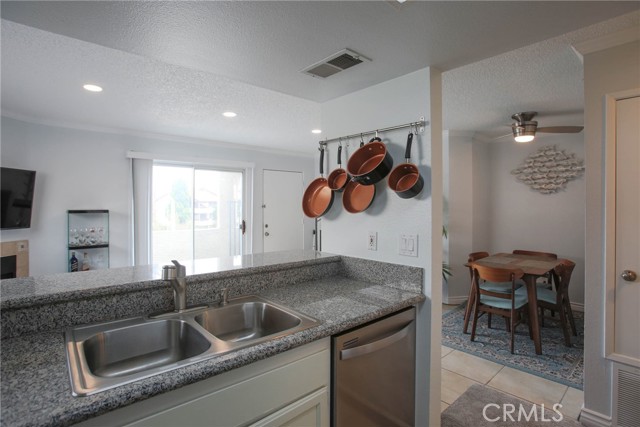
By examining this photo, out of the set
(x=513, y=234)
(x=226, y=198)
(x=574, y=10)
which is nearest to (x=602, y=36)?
(x=574, y=10)

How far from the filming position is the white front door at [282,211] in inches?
229

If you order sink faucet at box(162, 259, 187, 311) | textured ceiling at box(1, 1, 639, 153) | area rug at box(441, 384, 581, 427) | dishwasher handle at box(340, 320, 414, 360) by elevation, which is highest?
textured ceiling at box(1, 1, 639, 153)

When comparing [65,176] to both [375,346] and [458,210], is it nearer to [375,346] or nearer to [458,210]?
[375,346]

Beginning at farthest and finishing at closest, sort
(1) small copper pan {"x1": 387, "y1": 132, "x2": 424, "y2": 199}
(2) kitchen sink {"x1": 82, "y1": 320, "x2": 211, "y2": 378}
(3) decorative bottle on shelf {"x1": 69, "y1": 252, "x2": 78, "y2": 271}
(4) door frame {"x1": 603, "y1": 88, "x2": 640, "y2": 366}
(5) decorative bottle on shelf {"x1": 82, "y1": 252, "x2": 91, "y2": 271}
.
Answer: (5) decorative bottle on shelf {"x1": 82, "y1": 252, "x2": 91, "y2": 271}, (3) decorative bottle on shelf {"x1": 69, "y1": 252, "x2": 78, "y2": 271}, (4) door frame {"x1": 603, "y1": 88, "x2": 640, "y2": 366}, (1) small copper pan {"x1": 387, "y1": 132, "x2": 424, "y2": 199}, (2) kitchen sink {"x1": 82, "y1": 320, "x2": 211, "y2": 378}

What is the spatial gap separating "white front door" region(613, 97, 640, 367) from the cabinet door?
174cm

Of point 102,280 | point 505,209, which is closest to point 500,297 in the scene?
point 505,209

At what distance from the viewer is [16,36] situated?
1862 mm

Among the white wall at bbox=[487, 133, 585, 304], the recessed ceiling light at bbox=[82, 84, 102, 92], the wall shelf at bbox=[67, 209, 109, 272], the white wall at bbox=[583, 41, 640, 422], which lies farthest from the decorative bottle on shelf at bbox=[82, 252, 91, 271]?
the white wall at bbox=[487, 133, 585, 304]

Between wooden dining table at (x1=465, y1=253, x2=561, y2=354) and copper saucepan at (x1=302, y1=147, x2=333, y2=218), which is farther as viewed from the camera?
wooden dining table at (x1=465, y1=253, x2=561, y2=354)

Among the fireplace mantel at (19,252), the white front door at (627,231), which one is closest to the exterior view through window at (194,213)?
the fireplace mantel at (19,252)

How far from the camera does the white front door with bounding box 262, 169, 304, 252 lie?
19.1 feet

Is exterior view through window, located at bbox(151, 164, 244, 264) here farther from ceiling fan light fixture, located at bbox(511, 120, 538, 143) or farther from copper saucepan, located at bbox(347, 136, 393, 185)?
ceiling fan light fixture, located at bbox(511, 120, 538, 143)

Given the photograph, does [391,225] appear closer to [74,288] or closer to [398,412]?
[398,412]

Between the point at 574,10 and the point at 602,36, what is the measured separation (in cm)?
86
